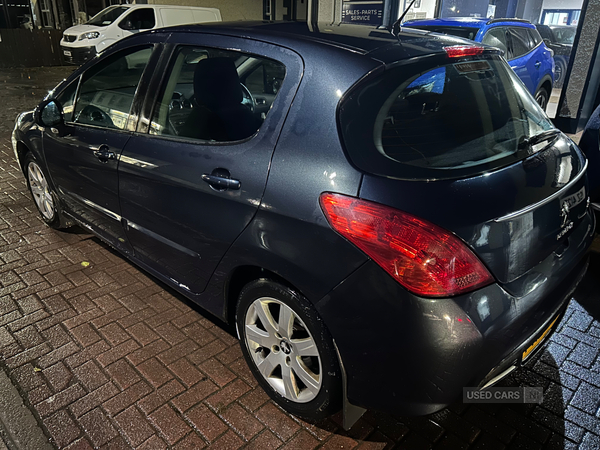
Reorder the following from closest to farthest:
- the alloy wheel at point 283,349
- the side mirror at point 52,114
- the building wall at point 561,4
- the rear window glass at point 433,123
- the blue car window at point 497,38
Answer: the rear window glass at point 433,123, the alloy wheel at point 283,349, the side mirror at point 52,114, the blue car window at point 497,38, the building wall at point 561,4

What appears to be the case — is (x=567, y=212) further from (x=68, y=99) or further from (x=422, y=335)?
(x=68, y=99)

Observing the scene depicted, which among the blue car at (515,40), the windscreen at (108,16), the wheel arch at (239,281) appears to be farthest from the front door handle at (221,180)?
the windscreen at (108,16)

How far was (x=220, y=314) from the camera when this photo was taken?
8.58ft

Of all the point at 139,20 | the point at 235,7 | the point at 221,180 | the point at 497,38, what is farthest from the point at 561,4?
the point at 221,180

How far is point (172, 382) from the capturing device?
262 cm

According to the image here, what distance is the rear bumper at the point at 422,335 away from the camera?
1721 millimetres

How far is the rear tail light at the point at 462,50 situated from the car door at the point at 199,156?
73cm

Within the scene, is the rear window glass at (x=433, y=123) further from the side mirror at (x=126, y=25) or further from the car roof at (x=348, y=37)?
the side mirror at (x=126, y=25)

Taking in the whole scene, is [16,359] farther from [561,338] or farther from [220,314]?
[561,338]

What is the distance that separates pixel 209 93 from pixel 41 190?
95.2 inches

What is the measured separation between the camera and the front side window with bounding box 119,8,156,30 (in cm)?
1551

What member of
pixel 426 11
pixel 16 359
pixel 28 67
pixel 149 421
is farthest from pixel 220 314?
pixel 28 67

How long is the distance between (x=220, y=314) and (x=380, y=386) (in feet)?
3.47

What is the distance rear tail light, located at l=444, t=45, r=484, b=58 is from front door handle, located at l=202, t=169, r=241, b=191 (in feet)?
3.81
